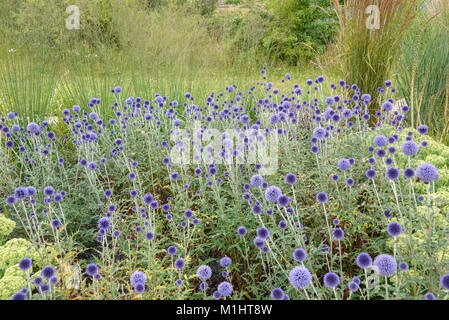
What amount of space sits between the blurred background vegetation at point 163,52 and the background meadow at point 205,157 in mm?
27

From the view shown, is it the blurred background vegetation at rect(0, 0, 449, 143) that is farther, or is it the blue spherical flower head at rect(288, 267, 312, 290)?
the blurred background vegetation at rect(0, 0, 449, 143)

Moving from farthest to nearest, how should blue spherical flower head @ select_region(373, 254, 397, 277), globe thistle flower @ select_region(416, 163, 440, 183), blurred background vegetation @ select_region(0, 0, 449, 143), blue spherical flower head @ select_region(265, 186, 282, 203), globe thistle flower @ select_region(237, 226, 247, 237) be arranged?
blurred background vegetation @ select_region(0, 0, 449, 143), globe thistle flower @ select_region(237, 226, 247, 237), blue spherical flower head @ select_region(265, 186, 282, 203), globe thistle flower @ select_region(416, 163, 440, 183), blue spherical flower head @ select_region(373, 254, 397, 277)

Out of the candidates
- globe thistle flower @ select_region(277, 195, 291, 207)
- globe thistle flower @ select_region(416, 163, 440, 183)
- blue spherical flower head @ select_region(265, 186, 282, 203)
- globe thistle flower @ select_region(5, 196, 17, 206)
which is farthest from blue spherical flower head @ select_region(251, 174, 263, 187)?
globe thistle flower @ select_region(5, 196, 17, 206)

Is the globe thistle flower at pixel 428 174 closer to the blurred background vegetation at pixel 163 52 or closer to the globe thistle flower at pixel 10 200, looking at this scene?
the globe thistle flower at pixel 10 200

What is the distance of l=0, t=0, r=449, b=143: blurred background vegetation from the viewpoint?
4.42 meters

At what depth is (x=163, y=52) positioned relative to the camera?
530cm

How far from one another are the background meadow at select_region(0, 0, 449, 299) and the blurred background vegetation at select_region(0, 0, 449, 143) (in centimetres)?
3

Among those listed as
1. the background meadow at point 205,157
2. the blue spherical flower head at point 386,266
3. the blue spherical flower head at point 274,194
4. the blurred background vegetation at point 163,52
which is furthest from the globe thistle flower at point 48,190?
the blurred background vegetation at point 163,52

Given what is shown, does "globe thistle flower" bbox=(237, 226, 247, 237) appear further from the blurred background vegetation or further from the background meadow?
the blurred background vegetation

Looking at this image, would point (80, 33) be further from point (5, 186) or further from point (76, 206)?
point (76, 206)

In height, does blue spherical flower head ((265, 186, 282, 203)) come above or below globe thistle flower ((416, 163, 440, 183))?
below

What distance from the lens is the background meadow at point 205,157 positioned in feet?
6.43

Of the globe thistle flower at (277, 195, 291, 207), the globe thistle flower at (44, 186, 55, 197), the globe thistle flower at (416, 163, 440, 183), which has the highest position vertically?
the globe thistle flower at (416, 163, 440, 183)
